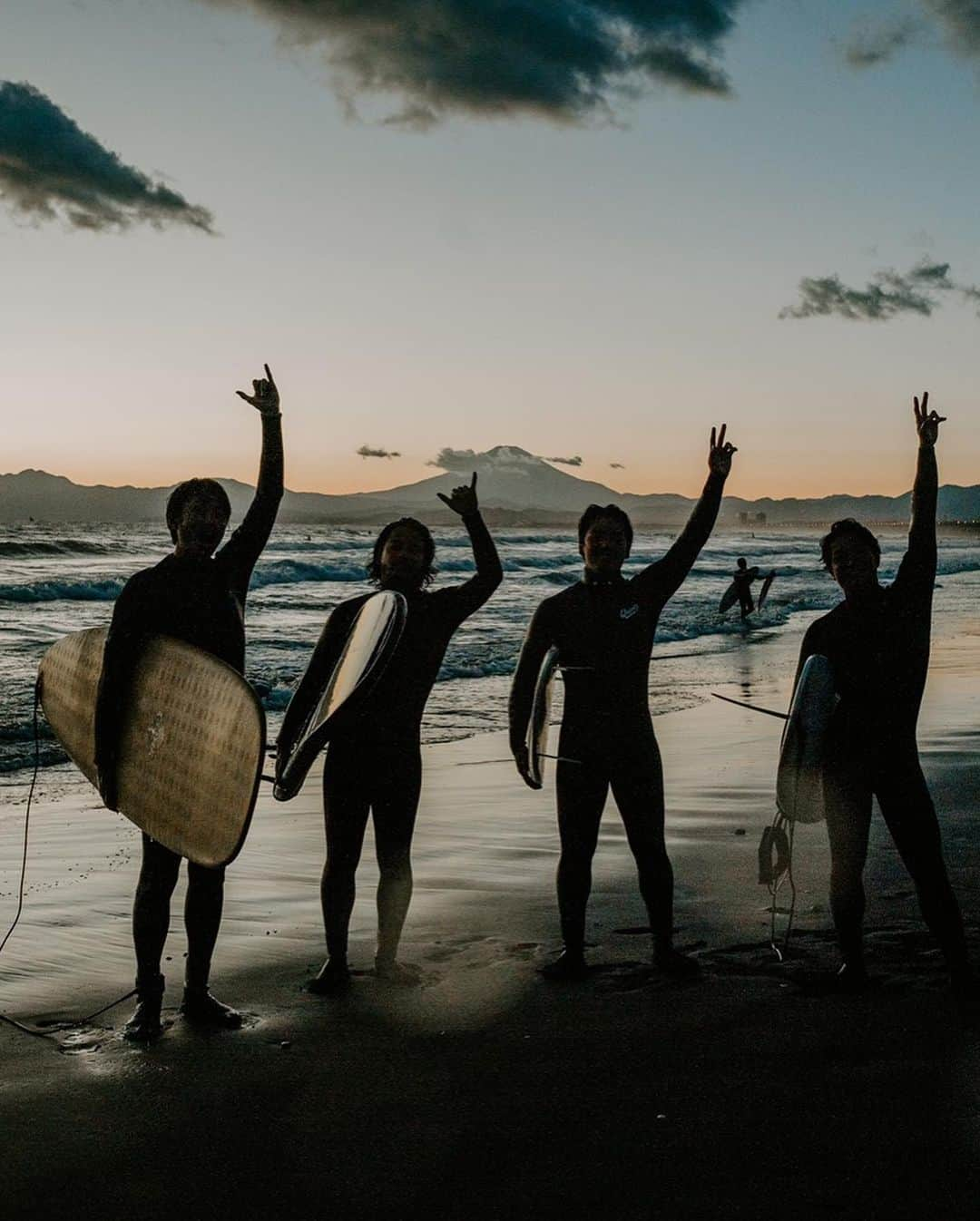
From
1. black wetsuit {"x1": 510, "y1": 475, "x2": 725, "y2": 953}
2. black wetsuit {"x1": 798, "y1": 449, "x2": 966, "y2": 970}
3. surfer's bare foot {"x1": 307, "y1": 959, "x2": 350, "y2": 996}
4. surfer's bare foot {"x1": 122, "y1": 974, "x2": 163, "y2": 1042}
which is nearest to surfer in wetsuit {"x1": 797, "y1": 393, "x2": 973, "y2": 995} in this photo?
black wetsuit {"x1": 798, "y1": 449, "x2": 966, "y2": 970}

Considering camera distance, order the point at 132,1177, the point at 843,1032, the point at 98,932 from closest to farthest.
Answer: the point at 132,1177 < the point at 843,1032 < the point at 98,932

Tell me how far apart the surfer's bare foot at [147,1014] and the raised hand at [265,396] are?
2135 millimetres

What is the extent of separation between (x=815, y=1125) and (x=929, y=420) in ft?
8.76

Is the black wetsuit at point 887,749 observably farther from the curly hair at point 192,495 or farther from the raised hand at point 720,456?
the curly hair at point 192,495

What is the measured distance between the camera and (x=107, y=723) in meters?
4.50

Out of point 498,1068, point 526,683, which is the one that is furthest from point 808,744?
point 498,1068

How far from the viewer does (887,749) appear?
4.43m

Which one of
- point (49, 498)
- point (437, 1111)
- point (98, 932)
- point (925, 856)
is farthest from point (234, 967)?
point (49, 498)

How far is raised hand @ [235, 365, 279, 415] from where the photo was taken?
15.8ft

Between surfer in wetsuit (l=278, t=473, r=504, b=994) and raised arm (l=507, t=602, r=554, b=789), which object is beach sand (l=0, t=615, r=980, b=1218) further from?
raised arm (l=507, t=602, r=554, b=789)

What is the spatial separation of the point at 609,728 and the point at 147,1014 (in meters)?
1.98

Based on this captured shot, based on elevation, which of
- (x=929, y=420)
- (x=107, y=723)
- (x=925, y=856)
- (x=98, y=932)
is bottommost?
(x=98, y=932)

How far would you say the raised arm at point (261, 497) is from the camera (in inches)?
178

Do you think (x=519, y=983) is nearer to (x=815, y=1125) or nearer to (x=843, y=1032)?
(x=843, y=1032)
